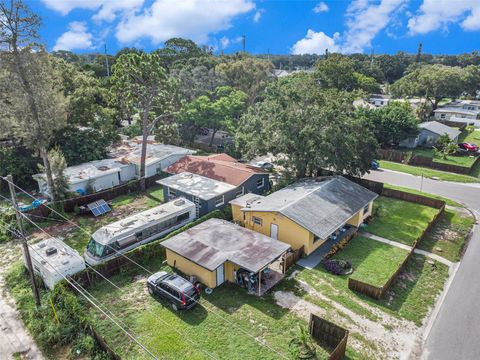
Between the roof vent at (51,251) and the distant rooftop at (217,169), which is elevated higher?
the distant rooftop at (217,169)

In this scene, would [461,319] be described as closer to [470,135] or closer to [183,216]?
[183,216]

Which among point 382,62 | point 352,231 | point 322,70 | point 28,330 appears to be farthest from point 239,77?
point 382,62

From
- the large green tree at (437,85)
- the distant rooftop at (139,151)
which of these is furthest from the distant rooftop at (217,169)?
the large green tree at (437,85)

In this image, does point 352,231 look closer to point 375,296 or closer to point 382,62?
point 375,296

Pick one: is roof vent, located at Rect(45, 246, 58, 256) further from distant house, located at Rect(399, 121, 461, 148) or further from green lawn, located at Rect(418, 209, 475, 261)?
distant house, located at Rect(399, 121, 461, 148)

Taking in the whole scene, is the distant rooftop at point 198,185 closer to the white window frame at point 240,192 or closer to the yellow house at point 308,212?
the white window frame at point 240,192

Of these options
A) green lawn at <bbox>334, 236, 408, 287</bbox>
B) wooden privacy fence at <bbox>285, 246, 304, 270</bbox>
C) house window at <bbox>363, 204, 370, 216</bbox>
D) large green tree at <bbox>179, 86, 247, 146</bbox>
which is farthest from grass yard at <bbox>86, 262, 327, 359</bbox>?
large green tree at <bbox>179, 86, 247, 146</bbox>
